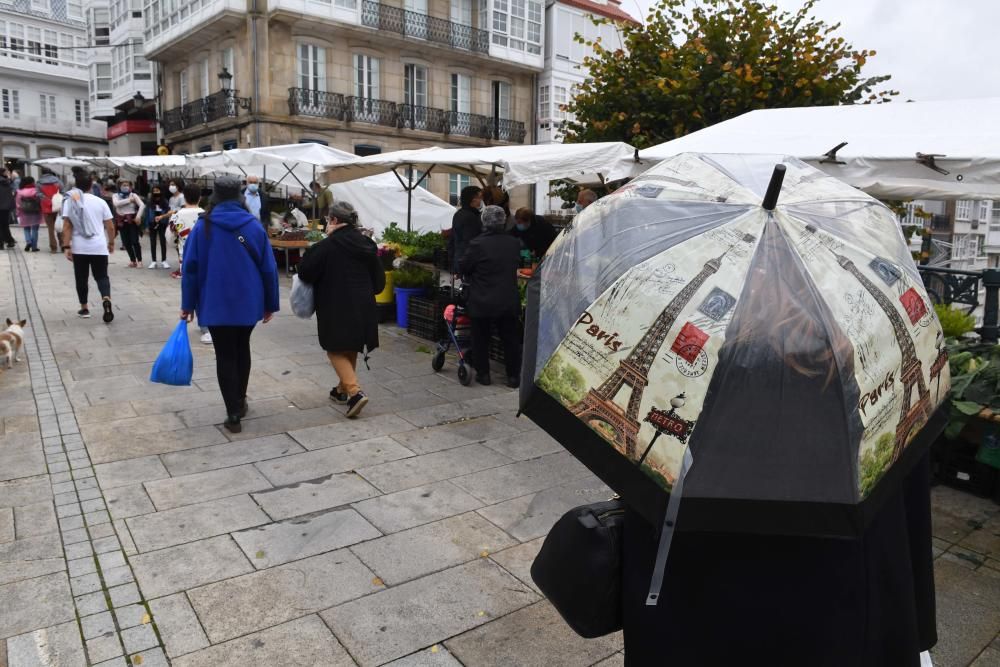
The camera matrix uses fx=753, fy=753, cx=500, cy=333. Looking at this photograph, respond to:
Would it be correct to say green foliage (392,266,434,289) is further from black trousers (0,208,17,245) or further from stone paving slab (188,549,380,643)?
black trousers (0,208,17,245)

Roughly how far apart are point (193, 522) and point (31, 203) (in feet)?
52.5

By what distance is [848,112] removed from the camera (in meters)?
6.35

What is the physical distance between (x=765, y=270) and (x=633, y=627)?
793 millimetres

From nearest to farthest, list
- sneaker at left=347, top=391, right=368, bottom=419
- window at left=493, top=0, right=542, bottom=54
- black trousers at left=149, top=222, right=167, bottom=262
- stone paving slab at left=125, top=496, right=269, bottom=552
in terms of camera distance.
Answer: stone paving slab at left=125, top=496, right=269, bottom=552, sneaker at left=347, top=391, right=368, bottom=419, black trousers at left=149, top=222, right=167, bottom=262, window at left=493, top=0, right=542, bottom=54

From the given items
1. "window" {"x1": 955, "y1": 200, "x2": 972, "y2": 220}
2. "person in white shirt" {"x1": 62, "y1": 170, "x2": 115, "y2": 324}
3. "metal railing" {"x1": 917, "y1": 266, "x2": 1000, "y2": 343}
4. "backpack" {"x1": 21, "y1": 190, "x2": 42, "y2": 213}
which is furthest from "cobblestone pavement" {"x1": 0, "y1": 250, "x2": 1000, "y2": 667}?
"window" {"x1": 955, "y1": 200, "x2": 972, "y2": 220}

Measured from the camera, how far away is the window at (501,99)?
108ft

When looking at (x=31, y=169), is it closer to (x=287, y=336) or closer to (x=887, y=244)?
(x=287, y=336)

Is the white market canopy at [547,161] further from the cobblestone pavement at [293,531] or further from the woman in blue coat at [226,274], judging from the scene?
the woman in blue coat at [226,274]

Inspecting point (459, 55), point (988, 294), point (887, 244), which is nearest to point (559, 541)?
point (887, 244)

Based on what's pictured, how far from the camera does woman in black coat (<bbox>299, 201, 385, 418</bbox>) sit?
5.72m

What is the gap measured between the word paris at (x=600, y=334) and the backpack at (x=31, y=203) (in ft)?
61.6

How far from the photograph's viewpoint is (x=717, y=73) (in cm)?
1211

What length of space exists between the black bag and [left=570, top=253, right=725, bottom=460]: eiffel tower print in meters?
0.30

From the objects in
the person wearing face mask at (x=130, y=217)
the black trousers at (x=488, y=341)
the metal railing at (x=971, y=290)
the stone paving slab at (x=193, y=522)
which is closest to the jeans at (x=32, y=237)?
the person wearing face mask at (x=130, y=217)
